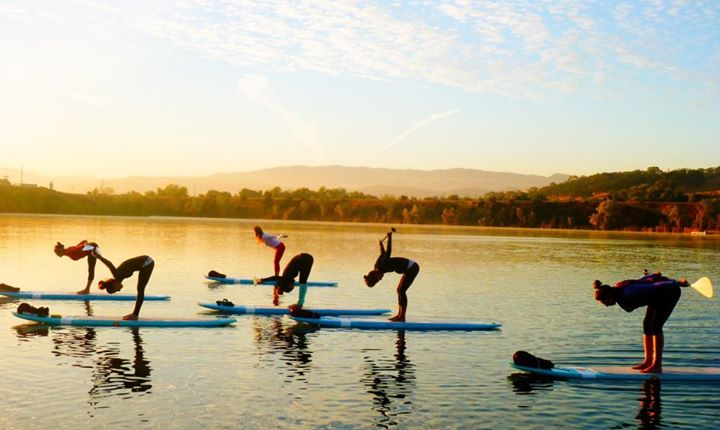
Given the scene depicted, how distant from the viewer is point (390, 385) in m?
17.5

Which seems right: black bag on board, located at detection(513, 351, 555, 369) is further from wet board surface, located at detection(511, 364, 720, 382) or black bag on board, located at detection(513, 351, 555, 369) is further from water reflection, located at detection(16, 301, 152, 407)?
water reflection, located at detection(16, 301, 152, 407)

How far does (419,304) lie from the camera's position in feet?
109

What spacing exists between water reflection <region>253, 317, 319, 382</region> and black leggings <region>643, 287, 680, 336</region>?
7.41 meters

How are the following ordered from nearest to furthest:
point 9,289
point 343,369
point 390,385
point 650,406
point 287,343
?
1. point 650,406
2. point 390,385
3. point 343,369
4. point 287,343
5. point 9,289

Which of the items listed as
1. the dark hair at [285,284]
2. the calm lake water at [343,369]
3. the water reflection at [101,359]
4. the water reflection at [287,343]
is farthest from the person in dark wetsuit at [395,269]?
the water reflection at [101,359]

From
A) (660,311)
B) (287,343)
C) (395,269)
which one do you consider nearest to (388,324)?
(395,269)

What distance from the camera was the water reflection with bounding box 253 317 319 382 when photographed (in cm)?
1892

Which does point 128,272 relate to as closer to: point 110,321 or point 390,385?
point 110,321

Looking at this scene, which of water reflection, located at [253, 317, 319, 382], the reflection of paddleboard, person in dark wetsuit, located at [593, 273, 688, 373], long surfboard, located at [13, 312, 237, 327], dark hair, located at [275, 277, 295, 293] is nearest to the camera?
person in dark wetsuit, located at [593, 273, 688, 373]

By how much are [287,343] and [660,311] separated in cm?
949

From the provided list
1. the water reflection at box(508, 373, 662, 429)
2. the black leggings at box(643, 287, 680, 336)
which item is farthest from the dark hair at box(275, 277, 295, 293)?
the black leggings at box(643, 287, 680, 336)

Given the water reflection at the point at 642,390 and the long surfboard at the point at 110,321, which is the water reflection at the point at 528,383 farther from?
the long surfboard at the point at 110,321

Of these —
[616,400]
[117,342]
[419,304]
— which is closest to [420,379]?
[616,400]

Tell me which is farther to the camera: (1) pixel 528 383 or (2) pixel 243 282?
(2) pixel 243 282
